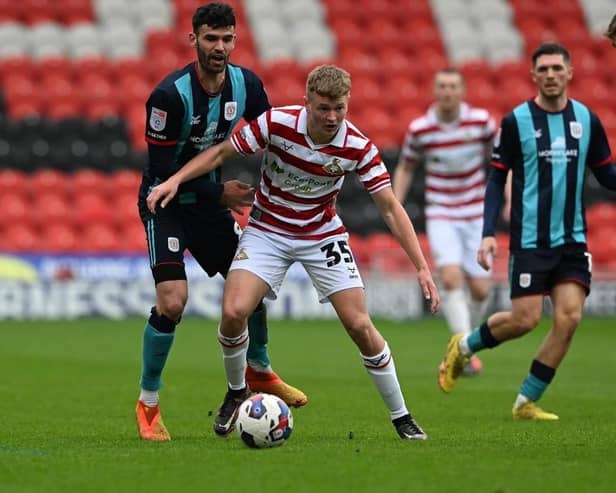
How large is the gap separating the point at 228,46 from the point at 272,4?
17.4m

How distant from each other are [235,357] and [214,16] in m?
1.91

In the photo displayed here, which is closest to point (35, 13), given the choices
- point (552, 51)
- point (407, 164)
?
A: point (407, 164)

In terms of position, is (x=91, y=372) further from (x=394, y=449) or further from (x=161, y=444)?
(x=394, y=449)

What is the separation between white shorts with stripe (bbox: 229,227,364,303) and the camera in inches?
275

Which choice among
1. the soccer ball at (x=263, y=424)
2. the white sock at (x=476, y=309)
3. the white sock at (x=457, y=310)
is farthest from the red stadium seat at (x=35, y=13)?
the soccer ball at (x=263, y=424)

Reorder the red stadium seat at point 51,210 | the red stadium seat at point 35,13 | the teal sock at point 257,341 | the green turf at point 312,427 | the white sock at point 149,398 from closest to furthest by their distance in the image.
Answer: the green turf at point 312,427 < the white sock at point 149,398 < the teal sock at point 257,341 < the red stadium seat at point 51,210 < the red stadium seat at point 35,13

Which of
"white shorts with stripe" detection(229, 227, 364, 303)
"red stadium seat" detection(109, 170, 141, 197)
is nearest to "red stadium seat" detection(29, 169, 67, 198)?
"red stadium seat" detection(109, 170, 141, 197)

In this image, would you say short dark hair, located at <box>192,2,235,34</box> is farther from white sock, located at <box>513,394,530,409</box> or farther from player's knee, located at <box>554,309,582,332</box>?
white sock, located at <box>513,394,530,409</box>

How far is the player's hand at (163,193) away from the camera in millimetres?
6758

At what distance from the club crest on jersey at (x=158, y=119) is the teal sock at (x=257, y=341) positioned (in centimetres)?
136

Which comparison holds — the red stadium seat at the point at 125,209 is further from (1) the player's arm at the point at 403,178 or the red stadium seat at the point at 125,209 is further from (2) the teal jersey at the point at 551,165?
(2) the teal jersey at the point at 551,165

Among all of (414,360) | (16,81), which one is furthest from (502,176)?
(16,81)

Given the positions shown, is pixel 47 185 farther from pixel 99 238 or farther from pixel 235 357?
pixel 235 357

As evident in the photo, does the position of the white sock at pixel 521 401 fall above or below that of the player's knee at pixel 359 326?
below
